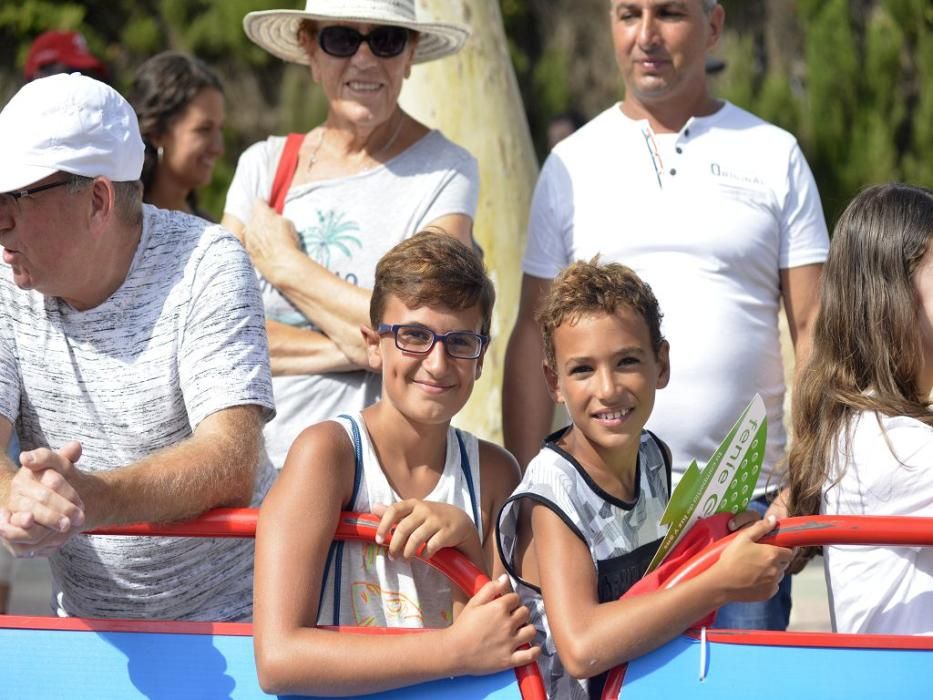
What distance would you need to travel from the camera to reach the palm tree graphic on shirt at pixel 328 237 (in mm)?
3723

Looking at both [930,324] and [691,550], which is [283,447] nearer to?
[691,550]

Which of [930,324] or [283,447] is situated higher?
[930,324]

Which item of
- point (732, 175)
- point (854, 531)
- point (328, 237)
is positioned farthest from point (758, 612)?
point (328, 237)

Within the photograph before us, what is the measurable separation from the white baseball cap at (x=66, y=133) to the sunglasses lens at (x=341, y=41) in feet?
3.54

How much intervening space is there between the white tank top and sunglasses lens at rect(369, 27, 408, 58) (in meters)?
1.54

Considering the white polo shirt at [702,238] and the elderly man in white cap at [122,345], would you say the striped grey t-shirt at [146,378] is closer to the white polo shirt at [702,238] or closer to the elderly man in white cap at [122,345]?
the elderly man in white cap at [122,345]

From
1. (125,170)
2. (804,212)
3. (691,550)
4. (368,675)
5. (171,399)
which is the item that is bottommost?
(368,675)

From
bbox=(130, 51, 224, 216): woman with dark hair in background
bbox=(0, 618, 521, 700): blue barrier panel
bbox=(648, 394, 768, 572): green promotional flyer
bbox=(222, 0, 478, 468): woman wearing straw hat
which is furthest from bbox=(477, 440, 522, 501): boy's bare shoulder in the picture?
bbox=(130, 51, 224, 216): woman with dark hair in background

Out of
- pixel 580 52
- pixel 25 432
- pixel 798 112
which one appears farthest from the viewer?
pixel 580 52

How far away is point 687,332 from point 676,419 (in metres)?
0.23

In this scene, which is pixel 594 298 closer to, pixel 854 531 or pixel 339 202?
pixel 854 531

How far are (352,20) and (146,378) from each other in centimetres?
142

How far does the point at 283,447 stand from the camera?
362 cm

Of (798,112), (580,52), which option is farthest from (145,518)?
(580,52)
